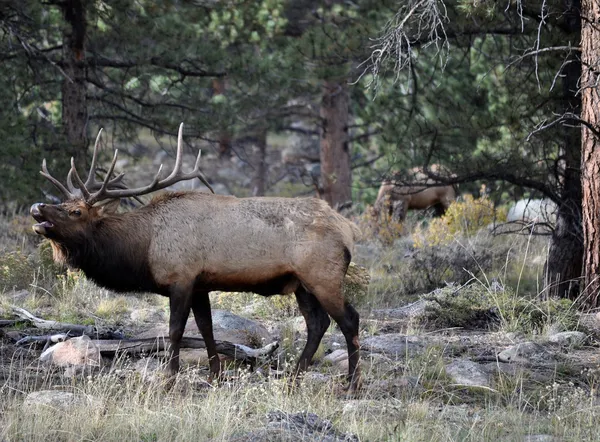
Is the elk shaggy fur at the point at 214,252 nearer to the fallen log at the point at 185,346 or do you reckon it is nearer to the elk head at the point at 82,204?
the elk head at the point at 82,204

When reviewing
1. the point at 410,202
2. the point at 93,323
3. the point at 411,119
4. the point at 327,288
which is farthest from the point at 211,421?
the point at 410,202

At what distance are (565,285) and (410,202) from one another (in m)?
8.59

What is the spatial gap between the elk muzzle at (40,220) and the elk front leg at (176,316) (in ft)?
3.67

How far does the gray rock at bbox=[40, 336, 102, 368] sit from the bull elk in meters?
0.54

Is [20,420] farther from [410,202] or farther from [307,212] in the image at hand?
[410,202]

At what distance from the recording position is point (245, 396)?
6.75 meters

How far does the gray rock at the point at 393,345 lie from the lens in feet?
29.4

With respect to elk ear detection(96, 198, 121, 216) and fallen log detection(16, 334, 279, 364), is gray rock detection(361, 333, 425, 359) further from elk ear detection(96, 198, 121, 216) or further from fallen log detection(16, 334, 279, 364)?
elk ear detection(96, 198, 121, 216)

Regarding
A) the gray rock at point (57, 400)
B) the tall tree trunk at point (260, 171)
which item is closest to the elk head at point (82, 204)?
the gray rock at point (57, 400)

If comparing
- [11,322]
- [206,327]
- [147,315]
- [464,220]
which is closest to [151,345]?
[206,327]

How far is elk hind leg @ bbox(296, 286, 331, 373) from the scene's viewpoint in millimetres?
8352

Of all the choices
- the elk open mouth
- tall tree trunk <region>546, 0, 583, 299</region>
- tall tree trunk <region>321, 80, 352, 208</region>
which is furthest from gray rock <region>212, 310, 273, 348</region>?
tall tree trunk <region>321, 80, 352, 208</region>

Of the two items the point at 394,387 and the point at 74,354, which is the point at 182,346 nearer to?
the point at 74,354

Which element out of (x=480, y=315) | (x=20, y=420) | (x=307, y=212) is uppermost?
(x=307, y=212)
